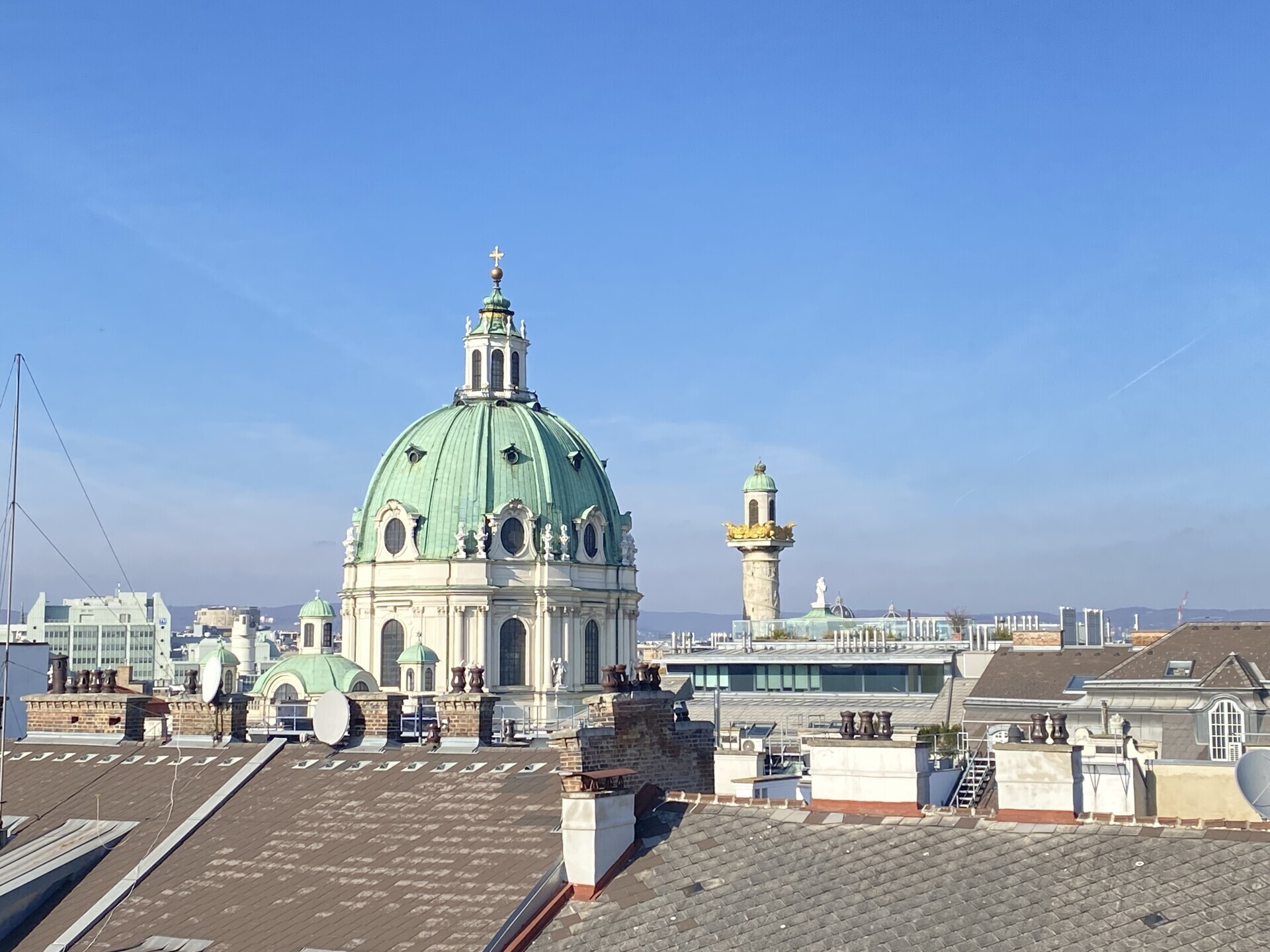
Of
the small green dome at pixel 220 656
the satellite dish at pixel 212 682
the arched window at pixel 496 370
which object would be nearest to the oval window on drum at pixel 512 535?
the arched window at pixel 496 370

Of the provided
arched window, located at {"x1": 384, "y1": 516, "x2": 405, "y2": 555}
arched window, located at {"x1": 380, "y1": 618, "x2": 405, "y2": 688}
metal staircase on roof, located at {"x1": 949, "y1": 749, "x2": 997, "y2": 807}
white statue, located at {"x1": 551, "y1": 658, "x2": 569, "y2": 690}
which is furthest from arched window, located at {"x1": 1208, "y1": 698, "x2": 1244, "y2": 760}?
arched window, located at {"x1": 384, "y1": 516, "x2": 405, "y2": 555}

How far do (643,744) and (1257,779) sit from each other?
8.96 meters

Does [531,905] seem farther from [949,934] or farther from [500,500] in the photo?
[500,500]

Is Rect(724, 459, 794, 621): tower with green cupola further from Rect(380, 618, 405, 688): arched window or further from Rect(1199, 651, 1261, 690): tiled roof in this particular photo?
Rect(1199, 651, 1261, 690): tiled roof

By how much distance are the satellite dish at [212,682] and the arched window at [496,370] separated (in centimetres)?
8173

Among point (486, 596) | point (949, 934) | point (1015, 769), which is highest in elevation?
point (486, 596)

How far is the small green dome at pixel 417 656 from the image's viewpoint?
105875 millimetres

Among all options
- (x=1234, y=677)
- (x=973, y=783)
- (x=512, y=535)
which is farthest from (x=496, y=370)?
(x=973, y=783)

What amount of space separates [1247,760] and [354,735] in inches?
704

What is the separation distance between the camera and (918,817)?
22234 mm

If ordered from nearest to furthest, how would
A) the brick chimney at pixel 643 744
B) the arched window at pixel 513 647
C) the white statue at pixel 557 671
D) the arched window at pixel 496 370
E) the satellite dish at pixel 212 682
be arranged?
the brick chimney at pixel 643 744
the satellite dish at pixel 212 682
the white statue at pixel 557 671
the arched window at pixel 513 647
the arched window at pixel 496 370

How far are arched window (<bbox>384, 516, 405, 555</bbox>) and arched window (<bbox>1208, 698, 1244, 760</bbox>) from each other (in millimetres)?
70430

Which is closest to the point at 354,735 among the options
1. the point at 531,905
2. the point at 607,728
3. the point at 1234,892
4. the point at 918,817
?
the point at 607,728

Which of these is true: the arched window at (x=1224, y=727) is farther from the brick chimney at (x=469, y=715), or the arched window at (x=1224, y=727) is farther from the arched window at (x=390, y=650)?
the arched window at (x=390, y=650)
